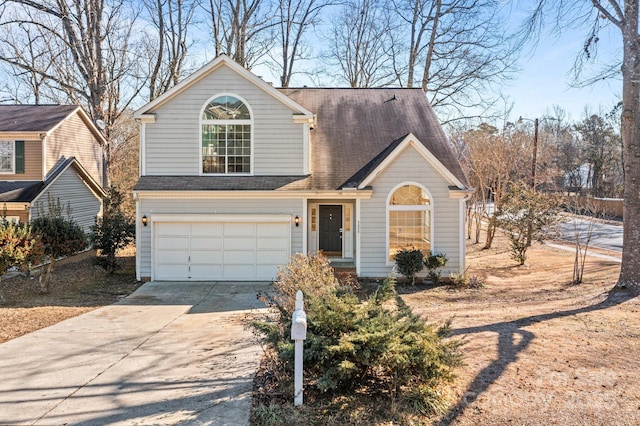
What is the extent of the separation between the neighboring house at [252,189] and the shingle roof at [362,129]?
139 mm

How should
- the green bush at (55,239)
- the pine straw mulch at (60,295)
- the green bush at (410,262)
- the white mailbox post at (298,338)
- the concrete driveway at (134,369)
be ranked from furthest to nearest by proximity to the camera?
the green bush at (410,262) → the green bush at (55,239) → the pine straw mulch at (60,295) → the concrete driveway at (134,369) → the white mailbox post at (298,338)

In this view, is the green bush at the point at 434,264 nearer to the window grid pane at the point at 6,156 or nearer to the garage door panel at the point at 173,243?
the garage door panel at the point at 173,243

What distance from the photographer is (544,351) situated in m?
6.82

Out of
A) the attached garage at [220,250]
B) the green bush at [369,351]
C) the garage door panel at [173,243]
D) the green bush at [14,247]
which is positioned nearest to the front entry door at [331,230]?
the attached garage at [220,250]

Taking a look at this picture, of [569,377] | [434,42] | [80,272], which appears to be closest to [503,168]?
[434,42]

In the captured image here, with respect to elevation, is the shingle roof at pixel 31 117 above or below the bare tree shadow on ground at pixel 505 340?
above

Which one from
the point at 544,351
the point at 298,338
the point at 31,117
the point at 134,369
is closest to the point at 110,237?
the point at 31,117

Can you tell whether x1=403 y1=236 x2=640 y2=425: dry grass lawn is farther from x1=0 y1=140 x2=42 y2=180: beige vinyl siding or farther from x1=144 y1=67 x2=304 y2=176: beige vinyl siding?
x1=0 y1=140 x2=42 y2=180: beige vinyl siding

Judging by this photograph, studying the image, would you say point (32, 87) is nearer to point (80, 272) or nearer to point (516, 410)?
point (80, 272)

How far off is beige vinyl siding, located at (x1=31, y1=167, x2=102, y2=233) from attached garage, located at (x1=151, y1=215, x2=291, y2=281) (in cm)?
628

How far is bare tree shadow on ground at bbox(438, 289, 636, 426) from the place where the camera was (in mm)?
5203

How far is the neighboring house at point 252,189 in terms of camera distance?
13.0m

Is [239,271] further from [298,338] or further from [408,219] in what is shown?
[298,338]

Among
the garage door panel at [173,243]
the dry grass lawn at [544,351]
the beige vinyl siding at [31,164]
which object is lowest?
the dry grass lawn at [544,351]
